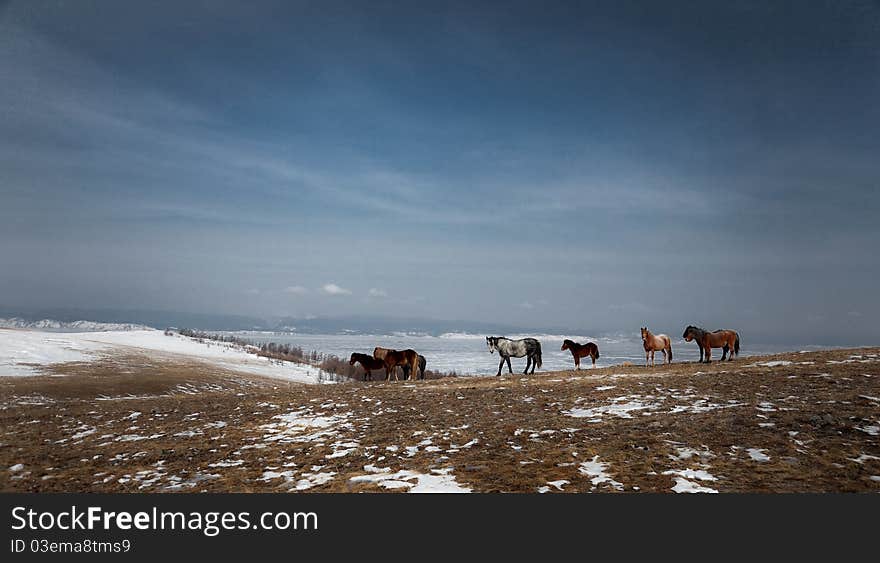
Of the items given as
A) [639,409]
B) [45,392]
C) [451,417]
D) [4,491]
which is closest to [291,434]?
[451,417]

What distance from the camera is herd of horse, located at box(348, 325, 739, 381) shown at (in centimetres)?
2128

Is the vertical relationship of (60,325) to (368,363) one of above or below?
below

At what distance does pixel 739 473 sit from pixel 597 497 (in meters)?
2.53

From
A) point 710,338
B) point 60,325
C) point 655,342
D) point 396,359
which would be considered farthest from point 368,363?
point 60,325

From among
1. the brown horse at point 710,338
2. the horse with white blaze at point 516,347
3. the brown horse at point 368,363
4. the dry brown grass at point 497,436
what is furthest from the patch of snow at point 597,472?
the brown horse at point 368,363

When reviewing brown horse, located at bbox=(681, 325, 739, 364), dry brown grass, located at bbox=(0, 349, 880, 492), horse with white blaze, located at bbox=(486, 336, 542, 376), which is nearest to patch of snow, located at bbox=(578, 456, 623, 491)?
dry brown grass, located at bbox=(0, 349, 880, 492)

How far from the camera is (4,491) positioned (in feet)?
25.8

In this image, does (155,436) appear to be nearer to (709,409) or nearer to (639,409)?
(639,409)

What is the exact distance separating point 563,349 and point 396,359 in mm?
9496

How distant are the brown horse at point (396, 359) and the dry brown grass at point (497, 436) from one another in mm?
8678

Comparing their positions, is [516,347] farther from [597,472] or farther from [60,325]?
[60,325]

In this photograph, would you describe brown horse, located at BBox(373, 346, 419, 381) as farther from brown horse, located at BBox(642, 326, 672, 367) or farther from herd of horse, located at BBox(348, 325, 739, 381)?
brown horse, located at BBox(642, 326, 672, 367)

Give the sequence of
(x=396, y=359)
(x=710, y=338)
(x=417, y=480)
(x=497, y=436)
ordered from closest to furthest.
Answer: (x=417, y=480) < (x=497, y=436) < (x=710, y=338) < (x=396, y=359)

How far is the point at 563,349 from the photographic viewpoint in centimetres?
2611
